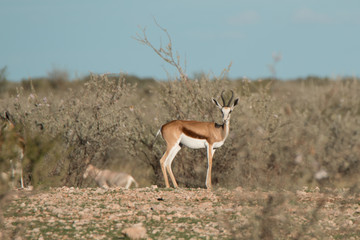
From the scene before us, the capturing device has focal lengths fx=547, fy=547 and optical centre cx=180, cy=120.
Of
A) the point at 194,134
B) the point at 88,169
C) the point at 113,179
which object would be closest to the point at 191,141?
the point at 194,134

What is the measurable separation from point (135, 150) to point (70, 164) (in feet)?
6.56

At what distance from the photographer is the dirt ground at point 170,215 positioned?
21.1ft

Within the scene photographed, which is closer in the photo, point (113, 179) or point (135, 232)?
point (135, 232)

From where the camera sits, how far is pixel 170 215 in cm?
816

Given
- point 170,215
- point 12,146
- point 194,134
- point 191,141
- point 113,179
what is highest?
point 12,146

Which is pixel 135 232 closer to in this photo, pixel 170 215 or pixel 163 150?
pixel 170 215

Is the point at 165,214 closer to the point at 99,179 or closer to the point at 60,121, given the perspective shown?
the point at 60,121

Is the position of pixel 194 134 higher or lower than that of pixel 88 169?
higher

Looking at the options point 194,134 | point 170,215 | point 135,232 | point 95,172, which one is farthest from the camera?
point 95,172

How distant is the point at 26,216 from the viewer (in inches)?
321

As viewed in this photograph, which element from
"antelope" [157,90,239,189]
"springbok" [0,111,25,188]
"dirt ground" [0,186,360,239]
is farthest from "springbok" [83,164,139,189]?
"dirt ground" [0,186,360,239]

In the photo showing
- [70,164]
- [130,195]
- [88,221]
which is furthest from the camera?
[70,164]

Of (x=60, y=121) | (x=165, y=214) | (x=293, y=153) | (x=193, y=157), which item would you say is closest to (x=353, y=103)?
(x=293, y=153)

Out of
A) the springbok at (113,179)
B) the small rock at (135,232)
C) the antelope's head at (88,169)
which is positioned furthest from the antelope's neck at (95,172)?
the small rock at (135,232)
